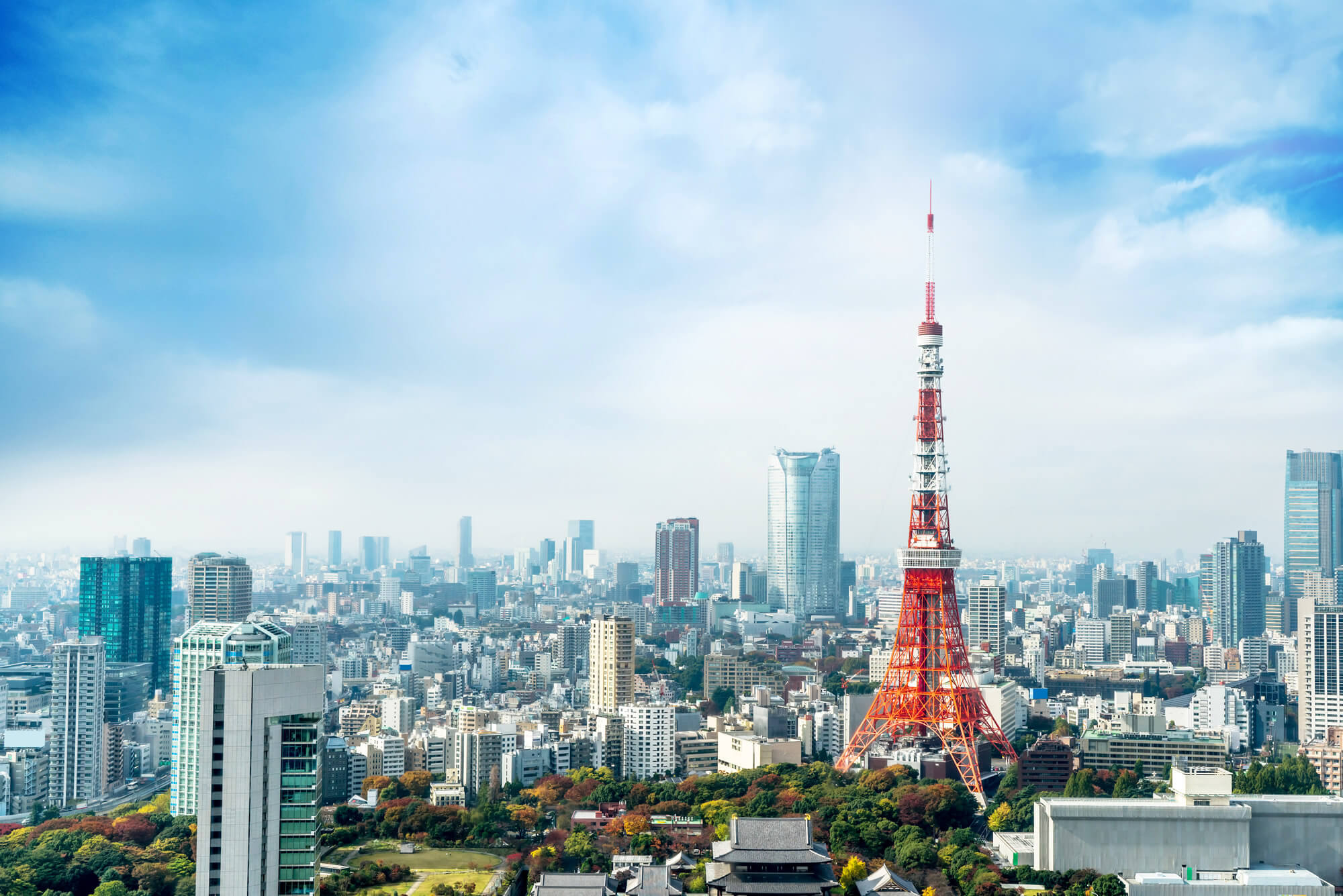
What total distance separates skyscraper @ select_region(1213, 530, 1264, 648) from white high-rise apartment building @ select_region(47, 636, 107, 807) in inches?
855

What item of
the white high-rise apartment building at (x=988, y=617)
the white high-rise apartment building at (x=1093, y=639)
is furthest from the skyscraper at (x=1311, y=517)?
the white high-rise apartment building at (x=988, y=617)

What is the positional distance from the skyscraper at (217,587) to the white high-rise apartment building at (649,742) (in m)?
7.55

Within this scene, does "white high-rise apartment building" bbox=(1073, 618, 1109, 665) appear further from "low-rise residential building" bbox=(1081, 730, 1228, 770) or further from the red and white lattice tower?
the red and white lattice tower

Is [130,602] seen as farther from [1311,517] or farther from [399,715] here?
[1311,517]

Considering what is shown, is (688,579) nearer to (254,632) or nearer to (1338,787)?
(1338,787)

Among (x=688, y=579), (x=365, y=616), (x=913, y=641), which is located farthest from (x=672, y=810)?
(x=688, y=579)

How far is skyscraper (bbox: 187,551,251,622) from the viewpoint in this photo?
1936 centimetres

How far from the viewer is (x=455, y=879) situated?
28.8 ft

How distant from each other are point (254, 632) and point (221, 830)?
3863 mm

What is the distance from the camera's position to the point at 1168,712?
58.9ft

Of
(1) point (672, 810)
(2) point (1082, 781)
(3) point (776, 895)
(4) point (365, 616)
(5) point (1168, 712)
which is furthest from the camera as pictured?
(4) point (365, 616)

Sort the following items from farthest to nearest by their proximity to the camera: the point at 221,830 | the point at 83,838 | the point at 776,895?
the point at 83,838 → the point at 776,895 → the point at 221,830

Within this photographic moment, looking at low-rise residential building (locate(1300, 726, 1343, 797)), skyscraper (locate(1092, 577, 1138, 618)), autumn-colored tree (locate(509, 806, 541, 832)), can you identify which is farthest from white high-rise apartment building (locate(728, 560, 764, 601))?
autumn-colored tree (locate(509, 806, 541, 832))

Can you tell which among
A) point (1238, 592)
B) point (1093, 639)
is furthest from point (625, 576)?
point (1238, 592)
